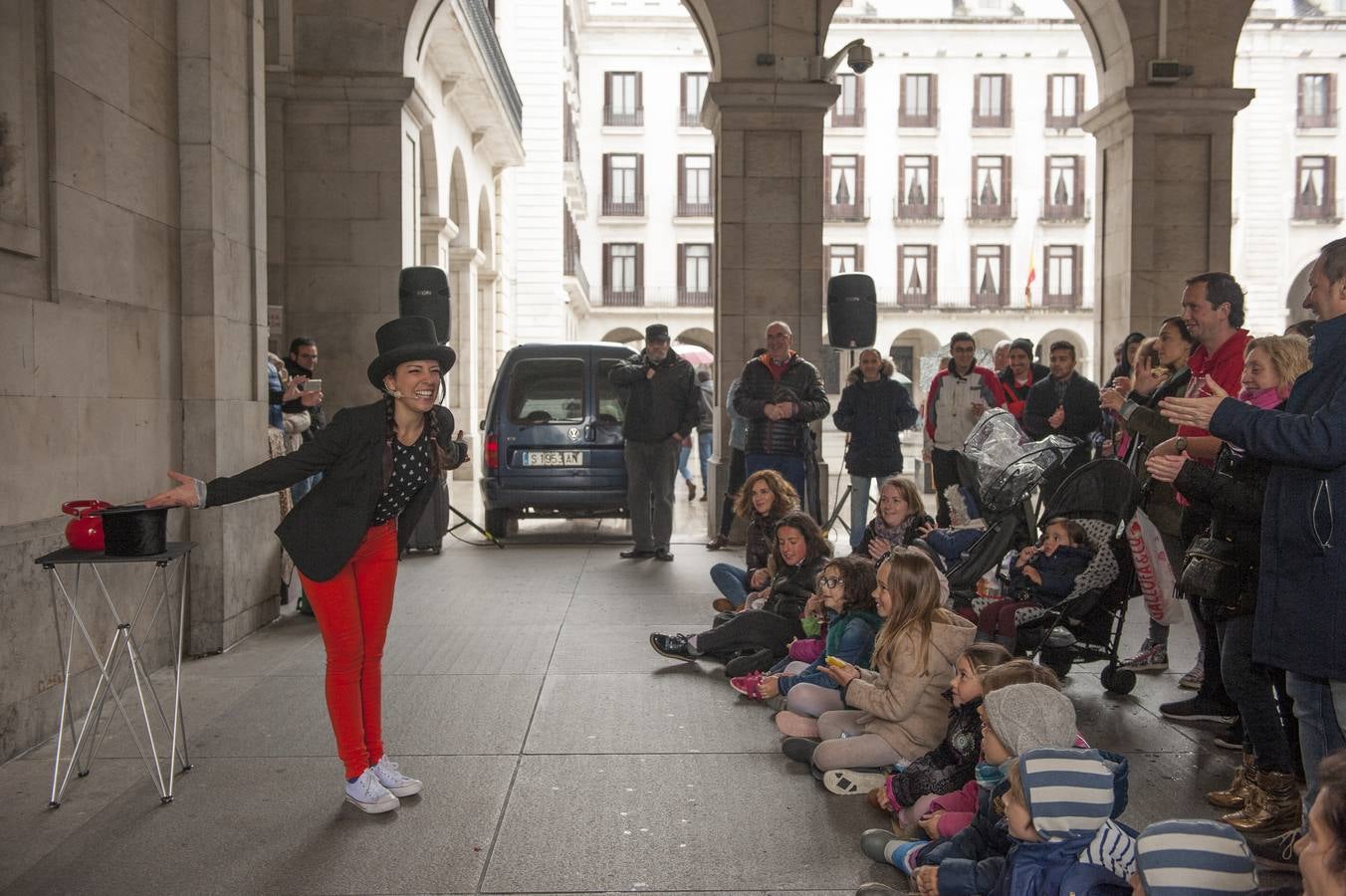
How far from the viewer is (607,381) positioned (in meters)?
13.0

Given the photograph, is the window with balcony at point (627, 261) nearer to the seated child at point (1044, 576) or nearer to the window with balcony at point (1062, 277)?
the window with balcony at point (1062, 277)

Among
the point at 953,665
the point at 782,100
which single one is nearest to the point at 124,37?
the point at 953,665

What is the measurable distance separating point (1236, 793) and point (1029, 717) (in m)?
1.49

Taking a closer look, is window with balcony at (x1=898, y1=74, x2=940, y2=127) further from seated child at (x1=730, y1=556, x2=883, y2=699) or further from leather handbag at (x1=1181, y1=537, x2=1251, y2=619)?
leather handbag at (x1=1181, y1=537, x2=1251, y2=619)

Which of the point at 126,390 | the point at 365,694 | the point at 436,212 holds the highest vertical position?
the point at 436,212

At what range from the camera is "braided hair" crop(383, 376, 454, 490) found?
16.1ft

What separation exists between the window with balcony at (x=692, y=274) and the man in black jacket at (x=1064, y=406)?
44.5 m

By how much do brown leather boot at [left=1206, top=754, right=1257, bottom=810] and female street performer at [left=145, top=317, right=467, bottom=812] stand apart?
3.07 metres

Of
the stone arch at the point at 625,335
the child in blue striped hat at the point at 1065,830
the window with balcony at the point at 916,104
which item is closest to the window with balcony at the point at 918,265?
the window with balcony at the point at 916,104

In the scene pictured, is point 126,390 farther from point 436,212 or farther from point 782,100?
point 436,212

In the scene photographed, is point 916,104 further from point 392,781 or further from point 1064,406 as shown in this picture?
point 392,781

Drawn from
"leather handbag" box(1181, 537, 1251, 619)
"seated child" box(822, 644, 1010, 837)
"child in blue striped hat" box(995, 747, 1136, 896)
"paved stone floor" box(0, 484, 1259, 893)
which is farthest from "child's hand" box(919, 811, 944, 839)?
"leather handbag" box(1181, 537, 1251, 619)

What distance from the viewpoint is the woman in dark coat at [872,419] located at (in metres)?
11.7

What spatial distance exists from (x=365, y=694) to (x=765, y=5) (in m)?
9.46
